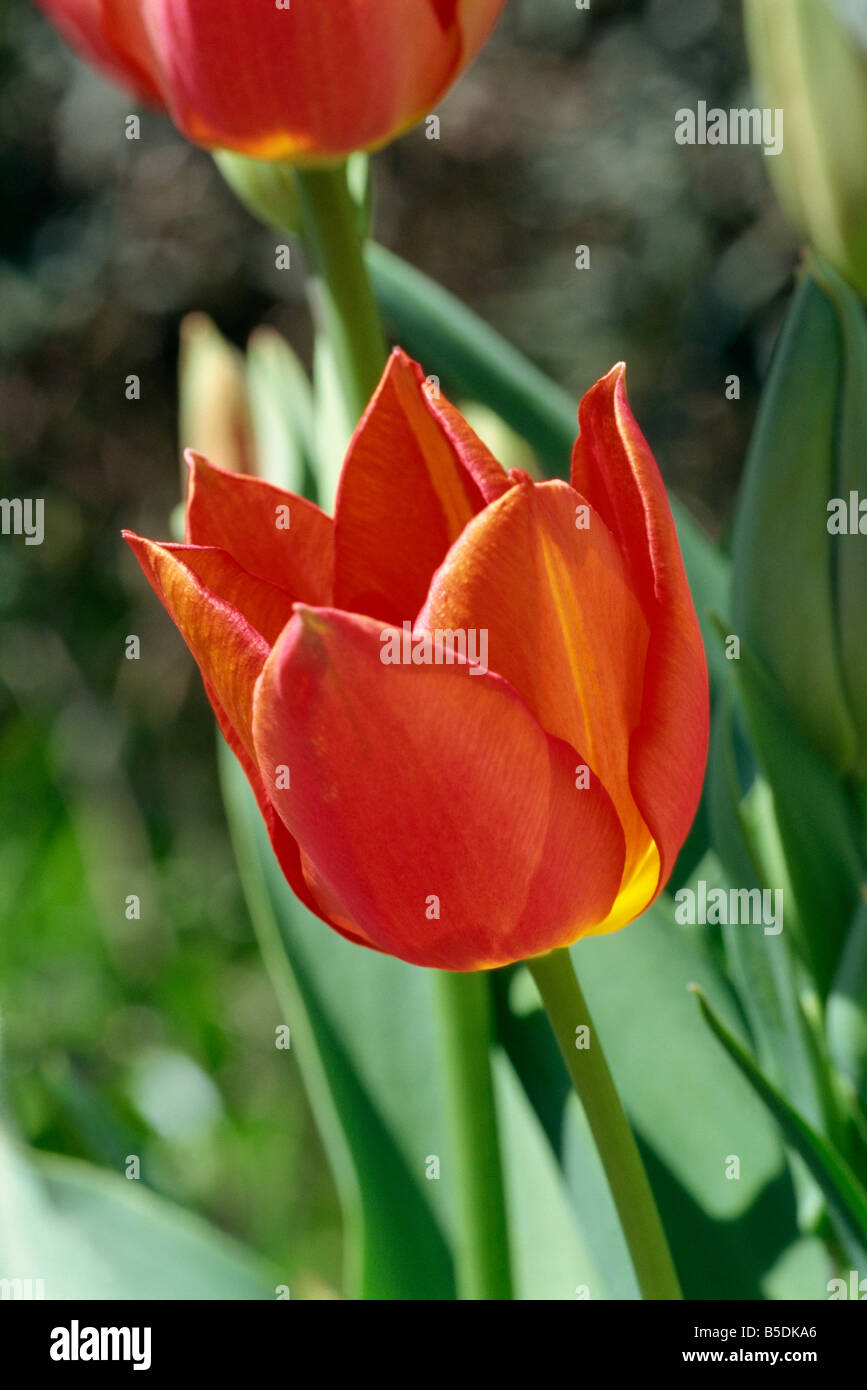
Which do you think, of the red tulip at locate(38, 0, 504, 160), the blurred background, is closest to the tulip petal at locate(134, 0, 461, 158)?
the red tulip at locate(38, 0, 504, 160)

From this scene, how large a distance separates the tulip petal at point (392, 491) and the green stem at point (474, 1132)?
130mm

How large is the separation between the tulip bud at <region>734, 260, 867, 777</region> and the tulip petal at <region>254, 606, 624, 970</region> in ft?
0.50

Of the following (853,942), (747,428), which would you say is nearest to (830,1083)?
(853,942)

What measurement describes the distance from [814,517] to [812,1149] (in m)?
0.16

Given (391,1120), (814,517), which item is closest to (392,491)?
(814,517)

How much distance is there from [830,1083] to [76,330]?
5.20ft

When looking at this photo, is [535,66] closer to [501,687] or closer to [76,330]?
[76,330]

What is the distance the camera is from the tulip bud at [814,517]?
38 centimetres

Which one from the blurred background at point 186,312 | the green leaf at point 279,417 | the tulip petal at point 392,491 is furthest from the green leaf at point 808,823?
the blurred background at point 186,312

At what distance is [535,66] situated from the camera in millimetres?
1653

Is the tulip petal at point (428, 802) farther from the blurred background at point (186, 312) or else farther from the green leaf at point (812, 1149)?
the blurred background at point (186, 312)

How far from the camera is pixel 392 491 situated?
0.29 m

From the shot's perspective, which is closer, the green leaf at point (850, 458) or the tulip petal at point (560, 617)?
the tulip petal at point (560, 617)

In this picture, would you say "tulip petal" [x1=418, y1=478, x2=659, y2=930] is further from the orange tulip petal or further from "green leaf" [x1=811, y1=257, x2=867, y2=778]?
"green leaf" [x1=811, y1=257, x2=867, y2=778]
